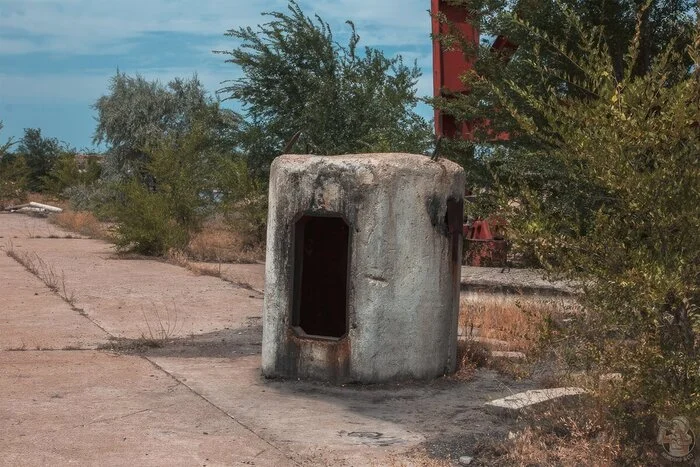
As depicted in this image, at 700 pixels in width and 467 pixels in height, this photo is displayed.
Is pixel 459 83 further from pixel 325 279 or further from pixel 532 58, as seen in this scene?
pixel 325 279

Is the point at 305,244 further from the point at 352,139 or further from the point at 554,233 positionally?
the point at 352,139

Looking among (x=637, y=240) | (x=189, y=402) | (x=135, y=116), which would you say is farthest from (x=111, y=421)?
(x=135, y=116)

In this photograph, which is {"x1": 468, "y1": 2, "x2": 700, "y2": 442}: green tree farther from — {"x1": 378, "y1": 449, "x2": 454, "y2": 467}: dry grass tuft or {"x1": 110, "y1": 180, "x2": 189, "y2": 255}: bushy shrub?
{"x1": 110, "y1": 180, "x2": 189, "y2": 255}: bushy shrub

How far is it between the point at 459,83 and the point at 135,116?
19821mm

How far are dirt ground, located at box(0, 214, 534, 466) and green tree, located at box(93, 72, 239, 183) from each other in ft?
68.4

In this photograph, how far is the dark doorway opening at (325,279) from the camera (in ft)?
26.7

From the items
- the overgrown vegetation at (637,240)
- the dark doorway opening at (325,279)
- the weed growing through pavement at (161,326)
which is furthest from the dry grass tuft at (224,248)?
the overgrown vegetation at (637,240)

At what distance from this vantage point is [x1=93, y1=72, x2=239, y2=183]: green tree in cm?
3086

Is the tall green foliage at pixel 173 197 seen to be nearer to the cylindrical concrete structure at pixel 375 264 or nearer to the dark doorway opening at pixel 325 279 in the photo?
the dark doorway opening at pixel 325 279

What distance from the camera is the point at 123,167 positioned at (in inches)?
1219

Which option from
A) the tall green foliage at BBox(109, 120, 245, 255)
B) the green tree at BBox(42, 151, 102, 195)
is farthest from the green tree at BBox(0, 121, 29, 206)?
the tall green foliage at BBox(109, 120, 245, 255)

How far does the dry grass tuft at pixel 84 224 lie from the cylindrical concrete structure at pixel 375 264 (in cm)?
1369

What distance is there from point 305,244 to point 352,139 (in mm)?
7717

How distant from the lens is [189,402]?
6.42 m
